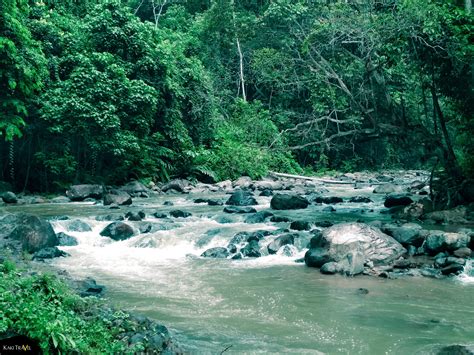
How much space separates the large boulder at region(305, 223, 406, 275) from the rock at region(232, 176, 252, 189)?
12570 mm

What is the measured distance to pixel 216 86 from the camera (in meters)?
29.3

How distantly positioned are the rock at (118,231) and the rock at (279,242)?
315cm

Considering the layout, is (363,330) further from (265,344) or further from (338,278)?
(338,278)

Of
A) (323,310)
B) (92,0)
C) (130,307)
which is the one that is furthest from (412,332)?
(92,0)

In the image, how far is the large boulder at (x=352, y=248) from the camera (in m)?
8.03

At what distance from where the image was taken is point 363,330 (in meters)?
5.43

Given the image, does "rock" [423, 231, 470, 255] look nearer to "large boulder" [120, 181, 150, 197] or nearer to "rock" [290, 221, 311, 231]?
"rock" [290, 221, 311, 231]

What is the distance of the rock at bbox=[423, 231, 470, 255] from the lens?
334 inches

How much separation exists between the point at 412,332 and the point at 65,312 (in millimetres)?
3492

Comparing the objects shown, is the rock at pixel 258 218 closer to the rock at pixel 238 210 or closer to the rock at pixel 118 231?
the rock at pixel 238 210

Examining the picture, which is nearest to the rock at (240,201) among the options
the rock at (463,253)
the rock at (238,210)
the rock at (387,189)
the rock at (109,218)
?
the rock at (238,210)

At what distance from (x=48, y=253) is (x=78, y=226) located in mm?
2523

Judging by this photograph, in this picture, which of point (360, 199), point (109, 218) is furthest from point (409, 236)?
point (360, 199)

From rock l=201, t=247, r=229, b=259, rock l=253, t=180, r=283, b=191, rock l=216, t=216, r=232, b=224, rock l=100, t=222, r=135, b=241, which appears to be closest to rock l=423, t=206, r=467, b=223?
rock l=216, t=216, r=232, b=224
